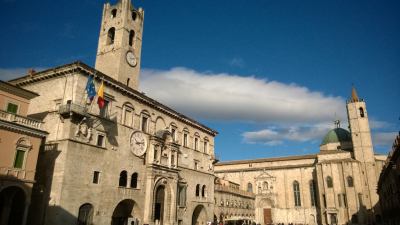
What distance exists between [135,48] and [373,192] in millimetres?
47675

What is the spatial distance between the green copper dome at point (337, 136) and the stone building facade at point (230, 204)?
2462 cm

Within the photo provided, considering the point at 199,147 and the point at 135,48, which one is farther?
the point at 199,147

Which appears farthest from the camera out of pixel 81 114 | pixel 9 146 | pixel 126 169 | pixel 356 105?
pixel 356 105

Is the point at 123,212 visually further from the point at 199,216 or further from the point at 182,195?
the point at 199,216

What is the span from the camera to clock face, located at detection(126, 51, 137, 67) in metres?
36.3

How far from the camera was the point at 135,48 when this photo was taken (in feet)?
125

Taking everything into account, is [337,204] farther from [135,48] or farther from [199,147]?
[135,48]

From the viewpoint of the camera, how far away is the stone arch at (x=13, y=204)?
65.6 ft

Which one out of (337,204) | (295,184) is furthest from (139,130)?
(295,184)

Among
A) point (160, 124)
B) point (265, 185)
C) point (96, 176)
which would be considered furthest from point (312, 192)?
point (96, 176)

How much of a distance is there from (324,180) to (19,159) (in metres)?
53.9

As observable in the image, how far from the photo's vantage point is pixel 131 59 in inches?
1452

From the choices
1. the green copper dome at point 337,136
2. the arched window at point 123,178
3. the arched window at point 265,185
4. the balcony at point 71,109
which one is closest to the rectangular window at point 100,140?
the balcony at point 71,109

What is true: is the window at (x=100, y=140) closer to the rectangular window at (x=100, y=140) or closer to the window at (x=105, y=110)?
the rectangular window at (x=100, y=140)
